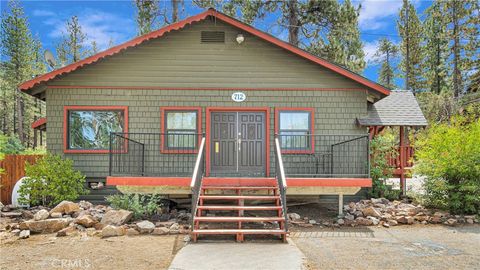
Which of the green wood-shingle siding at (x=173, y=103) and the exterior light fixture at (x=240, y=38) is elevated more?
the exterior light fixture at (x=240, y=38)

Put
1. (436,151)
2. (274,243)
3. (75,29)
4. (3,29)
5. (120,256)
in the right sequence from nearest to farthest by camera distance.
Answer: (120,256) → (274,243) → (436,151) → (3,29) → (75,29)

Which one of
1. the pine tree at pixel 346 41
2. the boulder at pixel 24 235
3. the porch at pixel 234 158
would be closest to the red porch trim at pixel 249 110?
the porch at pixel 234 158

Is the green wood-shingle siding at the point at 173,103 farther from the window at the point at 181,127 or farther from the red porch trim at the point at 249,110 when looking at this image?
the window at the point at 181,127

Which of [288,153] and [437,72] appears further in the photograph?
[437,72]

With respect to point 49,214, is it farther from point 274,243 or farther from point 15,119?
point 15,119

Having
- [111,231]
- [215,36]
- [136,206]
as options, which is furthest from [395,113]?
[111,231]

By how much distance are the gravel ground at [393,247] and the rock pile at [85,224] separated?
281 cm

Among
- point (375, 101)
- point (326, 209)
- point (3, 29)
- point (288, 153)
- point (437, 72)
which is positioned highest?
point (3, 29)

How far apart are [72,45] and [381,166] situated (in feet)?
89.6

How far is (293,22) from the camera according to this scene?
728 inches

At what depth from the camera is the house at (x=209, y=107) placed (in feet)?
34.2

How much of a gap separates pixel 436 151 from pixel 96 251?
26.6ft

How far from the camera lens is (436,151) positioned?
9352 mm

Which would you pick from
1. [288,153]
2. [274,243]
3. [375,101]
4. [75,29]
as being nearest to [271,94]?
[288,153]
